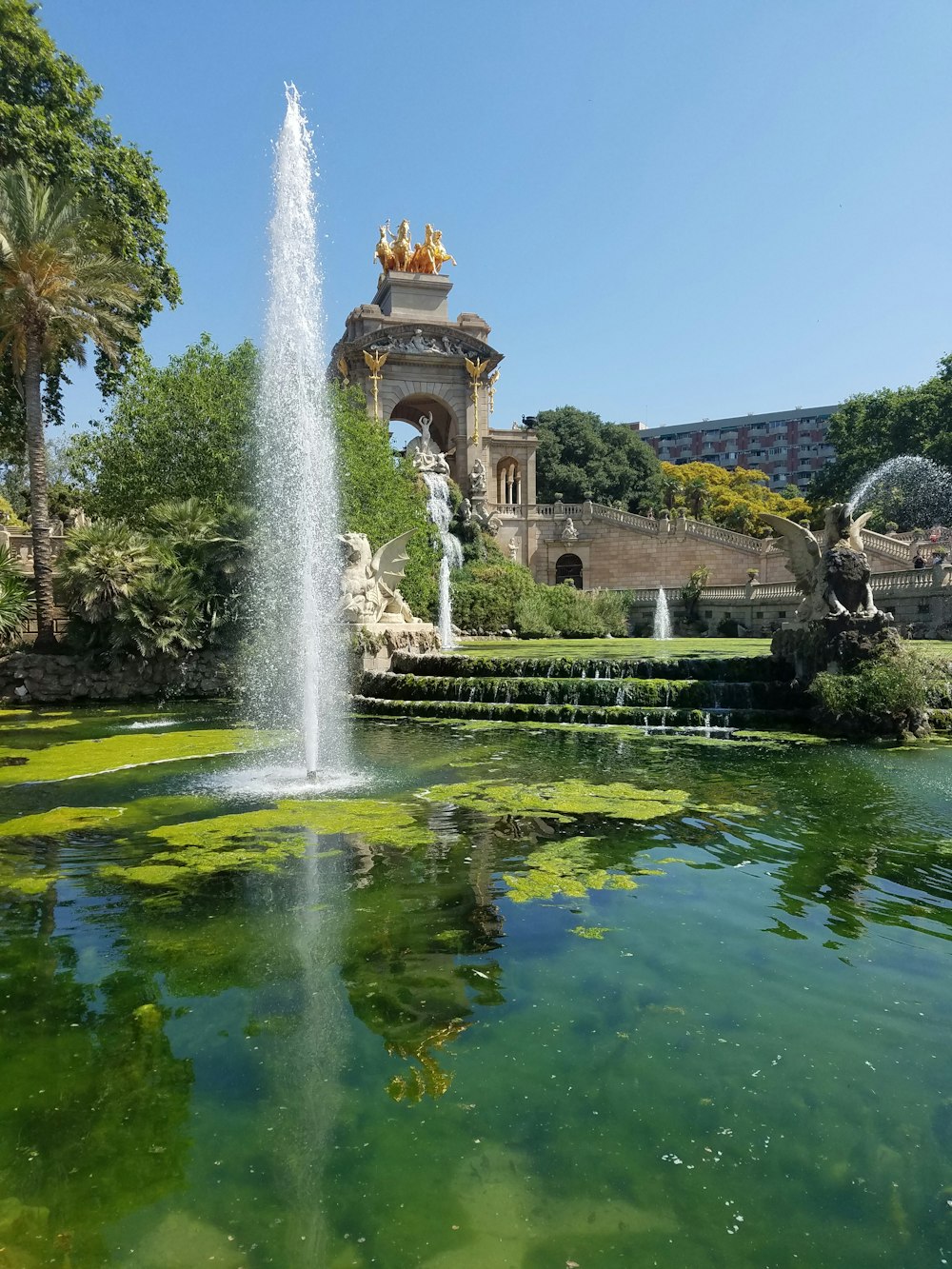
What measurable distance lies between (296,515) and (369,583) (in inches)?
171

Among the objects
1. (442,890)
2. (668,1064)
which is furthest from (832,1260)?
(442,890)

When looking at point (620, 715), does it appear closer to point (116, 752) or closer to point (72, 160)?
point (116, 752)

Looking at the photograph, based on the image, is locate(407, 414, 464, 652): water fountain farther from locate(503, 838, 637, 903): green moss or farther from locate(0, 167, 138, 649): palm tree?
locate(503, 838, 637, 903): green moss

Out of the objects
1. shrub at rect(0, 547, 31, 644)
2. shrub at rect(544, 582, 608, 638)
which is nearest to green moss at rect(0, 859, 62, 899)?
shrub at rect(0, 547, 31, 644)

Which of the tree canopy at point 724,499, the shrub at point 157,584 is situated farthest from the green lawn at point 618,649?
the tree canopy at point 724,499

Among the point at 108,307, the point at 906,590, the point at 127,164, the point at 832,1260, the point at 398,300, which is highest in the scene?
the point at 398,300

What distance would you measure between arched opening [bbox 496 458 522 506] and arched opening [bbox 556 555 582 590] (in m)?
5.54

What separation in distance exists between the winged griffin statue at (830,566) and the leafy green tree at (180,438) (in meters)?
15.4

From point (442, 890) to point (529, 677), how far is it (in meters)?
9.93

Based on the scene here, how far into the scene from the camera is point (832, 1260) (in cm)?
267

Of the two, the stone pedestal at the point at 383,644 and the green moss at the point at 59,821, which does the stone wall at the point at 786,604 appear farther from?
the green moss at the point at 59,821

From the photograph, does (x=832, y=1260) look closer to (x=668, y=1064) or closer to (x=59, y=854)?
(x=668, y=1064)

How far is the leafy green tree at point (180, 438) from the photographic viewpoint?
81.5 feet

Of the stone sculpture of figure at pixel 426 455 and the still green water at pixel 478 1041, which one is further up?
the stone sculpture of figure at pixel 426 455
